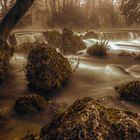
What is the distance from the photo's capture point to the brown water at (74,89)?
8.12 meters

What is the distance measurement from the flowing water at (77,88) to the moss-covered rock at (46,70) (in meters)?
0.31

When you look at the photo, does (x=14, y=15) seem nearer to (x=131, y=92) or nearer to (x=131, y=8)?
(x=131, y=92)

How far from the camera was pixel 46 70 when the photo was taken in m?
10.4

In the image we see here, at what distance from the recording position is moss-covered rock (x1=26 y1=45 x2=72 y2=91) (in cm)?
1028

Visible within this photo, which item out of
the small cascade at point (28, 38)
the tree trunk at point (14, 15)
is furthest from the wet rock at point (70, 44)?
the tree trunk at point (14, 15)

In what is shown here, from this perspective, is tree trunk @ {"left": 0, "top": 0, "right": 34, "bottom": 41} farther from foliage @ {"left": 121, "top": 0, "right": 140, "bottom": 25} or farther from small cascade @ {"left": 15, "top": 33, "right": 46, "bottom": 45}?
foliage @ {"left": 121, "top": 0, "right": 140, "bottom": 25}

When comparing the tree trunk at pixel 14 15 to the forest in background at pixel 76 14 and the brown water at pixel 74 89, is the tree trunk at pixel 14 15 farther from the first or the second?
the forest in background at pixel 76 14

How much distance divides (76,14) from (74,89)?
2734 cm

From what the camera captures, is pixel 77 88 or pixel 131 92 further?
pixel 77 88

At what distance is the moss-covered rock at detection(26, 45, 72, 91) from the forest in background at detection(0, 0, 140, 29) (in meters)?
22.0

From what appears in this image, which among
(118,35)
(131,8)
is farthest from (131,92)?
(131,8)

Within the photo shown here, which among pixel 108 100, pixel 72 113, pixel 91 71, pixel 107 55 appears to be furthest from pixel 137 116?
pixel 107 55

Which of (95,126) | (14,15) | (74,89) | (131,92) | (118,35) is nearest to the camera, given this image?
(95,126)

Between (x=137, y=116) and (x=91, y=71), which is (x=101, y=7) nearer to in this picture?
(x=91, y=71)
